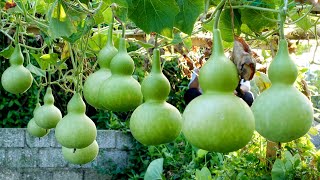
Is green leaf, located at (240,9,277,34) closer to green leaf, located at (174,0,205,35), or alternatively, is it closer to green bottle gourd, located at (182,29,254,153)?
green leaf, located at (174,0,205,35)

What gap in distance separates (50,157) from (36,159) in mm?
99

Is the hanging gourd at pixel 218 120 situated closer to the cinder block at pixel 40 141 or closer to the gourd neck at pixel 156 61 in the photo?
the gourd neck at pixel 156 61

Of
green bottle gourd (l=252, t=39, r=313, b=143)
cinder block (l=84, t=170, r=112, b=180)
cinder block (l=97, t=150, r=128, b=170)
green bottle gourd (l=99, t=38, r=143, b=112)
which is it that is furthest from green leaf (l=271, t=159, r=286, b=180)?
cinder block (l=84, t=170, r=112, b=180)

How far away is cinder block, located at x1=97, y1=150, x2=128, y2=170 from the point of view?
4.26m

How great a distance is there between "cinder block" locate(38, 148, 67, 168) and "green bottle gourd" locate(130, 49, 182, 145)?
328 cm

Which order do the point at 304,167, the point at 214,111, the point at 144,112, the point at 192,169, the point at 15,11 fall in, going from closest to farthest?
the point at 214,111 → the point at 144,112 → the point at 15,11 → the point at 304,167 → the point at 192,169

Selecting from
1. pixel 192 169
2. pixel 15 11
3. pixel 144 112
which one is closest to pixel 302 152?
pixel 192 169

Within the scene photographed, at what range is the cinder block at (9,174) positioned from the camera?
4.18m

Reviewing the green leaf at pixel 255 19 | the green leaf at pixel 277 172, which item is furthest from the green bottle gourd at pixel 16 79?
the green leaf at pixel 277 172

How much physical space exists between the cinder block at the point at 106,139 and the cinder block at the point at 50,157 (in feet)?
0.99

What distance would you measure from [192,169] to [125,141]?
104 centimetres

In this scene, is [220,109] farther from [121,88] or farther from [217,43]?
[121,88]

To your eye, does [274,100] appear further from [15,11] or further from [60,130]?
[15,11]

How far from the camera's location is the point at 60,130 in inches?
56.0
